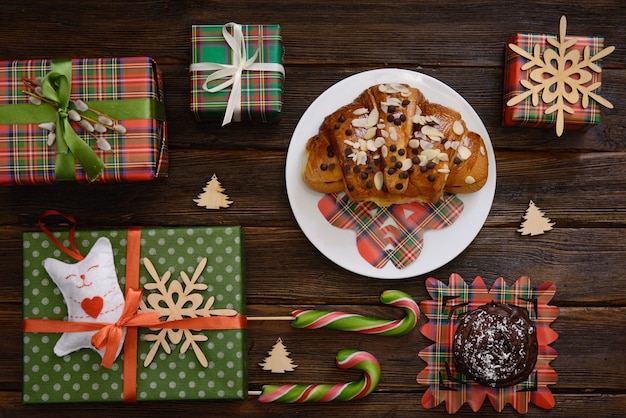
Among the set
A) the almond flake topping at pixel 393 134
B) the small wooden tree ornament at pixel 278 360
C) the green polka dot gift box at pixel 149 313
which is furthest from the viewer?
the small wooden tree ornament at pixel 278 360

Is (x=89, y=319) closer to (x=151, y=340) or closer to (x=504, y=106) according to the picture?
(x=151, y=340)

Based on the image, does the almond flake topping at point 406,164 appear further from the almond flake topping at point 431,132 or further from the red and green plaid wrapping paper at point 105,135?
the red and green plaid wrapping paper at point 105,135

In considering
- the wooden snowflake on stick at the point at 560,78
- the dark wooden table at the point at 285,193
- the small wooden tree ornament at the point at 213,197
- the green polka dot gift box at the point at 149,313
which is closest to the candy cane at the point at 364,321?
the dark wooden table at the point at 285,193

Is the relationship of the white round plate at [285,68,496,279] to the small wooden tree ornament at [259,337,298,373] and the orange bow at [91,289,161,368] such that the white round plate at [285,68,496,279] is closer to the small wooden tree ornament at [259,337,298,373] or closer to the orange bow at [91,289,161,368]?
the small wooden tree ornament at [259,337,298,373]

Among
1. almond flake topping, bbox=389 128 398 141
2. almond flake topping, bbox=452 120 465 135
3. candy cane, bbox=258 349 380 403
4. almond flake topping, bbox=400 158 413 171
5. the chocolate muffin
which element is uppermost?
almond flake topping, bbox=452 120 465 135

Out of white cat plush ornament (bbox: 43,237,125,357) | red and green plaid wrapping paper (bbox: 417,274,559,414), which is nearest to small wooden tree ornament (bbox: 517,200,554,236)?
red and green plaid wrapping paper (bbox: 417,274,559,414)

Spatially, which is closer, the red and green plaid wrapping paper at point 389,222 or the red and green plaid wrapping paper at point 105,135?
the red and green plaid wrapping paper at point 105,135

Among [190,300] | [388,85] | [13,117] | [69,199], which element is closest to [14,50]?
[13,117]
